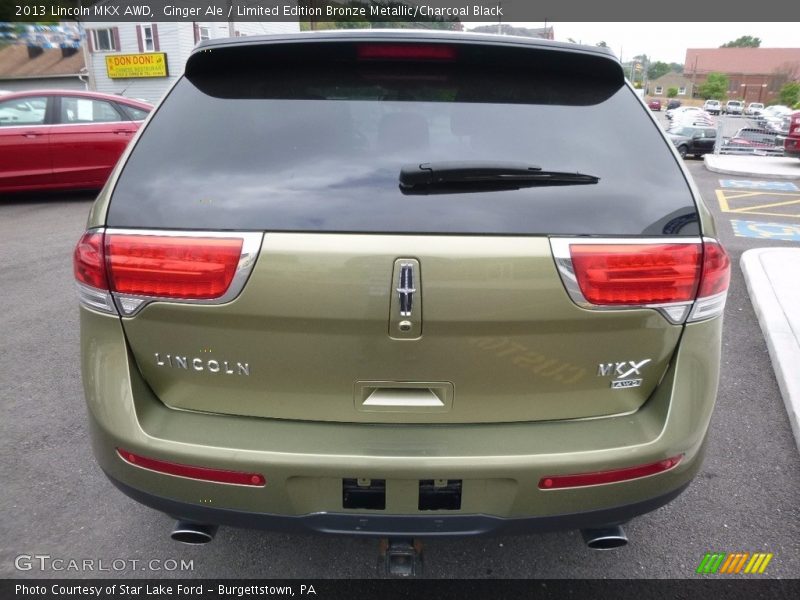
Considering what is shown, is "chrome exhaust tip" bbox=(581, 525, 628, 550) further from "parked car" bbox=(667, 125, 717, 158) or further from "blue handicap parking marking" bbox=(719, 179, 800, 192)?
"parked car" bbox=(667, 125, 717, 158)

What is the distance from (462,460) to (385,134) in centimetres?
96

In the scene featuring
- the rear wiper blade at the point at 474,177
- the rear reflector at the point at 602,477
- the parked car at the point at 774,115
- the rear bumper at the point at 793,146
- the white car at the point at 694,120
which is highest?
the rear wiper blade at the point at 474,177

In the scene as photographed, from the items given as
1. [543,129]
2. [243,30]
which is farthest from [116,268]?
[243,30]

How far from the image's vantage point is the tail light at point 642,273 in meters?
1.59

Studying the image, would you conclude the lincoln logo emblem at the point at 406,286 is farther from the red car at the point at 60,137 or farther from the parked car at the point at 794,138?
the parked car at the point at 794,138

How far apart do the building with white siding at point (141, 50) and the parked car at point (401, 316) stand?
109 feet

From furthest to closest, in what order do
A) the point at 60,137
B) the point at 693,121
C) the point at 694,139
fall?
the point at 693,121
the point at 694,139
the point at 60,137

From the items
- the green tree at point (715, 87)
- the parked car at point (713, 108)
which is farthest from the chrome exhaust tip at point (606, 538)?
the green tree at point (715, 87)

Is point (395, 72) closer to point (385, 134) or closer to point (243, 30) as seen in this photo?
point (385, 134)

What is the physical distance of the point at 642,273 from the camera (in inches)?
63.9

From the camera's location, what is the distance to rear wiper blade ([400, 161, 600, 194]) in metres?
1.61

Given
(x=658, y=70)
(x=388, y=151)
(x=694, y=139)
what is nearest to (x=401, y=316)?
(x=388, y=151)

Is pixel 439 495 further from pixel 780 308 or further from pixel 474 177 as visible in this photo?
pixel 780 308

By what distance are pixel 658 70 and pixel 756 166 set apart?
455 feet
